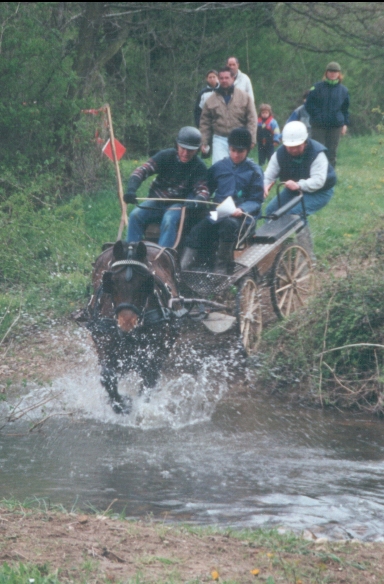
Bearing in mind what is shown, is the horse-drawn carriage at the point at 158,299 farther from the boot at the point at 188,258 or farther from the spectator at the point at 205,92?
the spectator at the point at 205,92

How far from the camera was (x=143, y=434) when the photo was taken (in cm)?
745

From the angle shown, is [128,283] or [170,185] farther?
[170,185]

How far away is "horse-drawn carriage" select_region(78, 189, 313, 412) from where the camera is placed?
7441mm

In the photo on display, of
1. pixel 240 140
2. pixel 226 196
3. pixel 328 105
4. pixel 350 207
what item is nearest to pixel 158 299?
pixel 226 196

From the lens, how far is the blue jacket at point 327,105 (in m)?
14.8

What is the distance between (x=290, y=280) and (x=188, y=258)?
1681 mm

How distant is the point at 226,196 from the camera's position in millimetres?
9711

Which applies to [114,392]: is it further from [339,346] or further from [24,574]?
[24,574]

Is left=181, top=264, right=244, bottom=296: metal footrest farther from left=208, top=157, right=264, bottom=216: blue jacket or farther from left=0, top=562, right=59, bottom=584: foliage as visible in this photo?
left=0, top=562, right=59, bottom=584: foliage

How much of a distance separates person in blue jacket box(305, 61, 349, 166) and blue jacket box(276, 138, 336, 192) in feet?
13.7

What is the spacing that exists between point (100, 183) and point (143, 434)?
31.8ft

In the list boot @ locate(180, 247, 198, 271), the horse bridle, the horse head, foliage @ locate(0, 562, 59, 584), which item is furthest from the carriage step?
foliage @ locate(0, 562, 59, 584)

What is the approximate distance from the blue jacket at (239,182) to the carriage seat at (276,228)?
27 centimetres

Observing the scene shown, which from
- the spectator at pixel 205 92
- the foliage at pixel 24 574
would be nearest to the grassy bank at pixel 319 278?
the spectator at pixel 205 92
